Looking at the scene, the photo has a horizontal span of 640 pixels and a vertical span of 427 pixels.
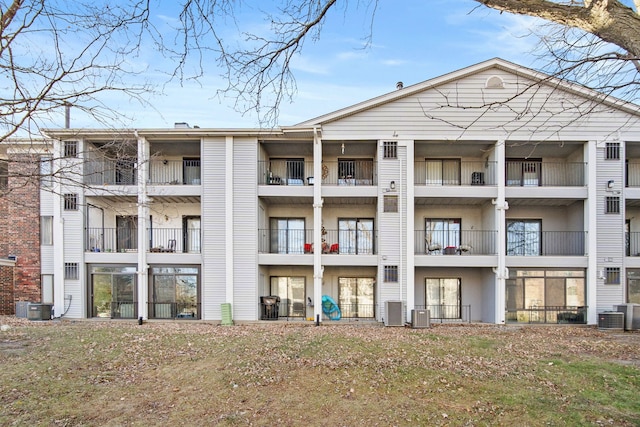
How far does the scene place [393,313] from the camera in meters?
14.9

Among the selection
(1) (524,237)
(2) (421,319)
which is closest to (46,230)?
(2) (421,319)

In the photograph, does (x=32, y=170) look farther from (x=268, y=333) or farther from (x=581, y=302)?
(x=581, y=302)

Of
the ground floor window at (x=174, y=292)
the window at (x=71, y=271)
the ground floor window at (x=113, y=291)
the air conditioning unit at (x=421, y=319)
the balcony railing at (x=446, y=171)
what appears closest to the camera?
the air conditioning unit at (x=421, y=319)

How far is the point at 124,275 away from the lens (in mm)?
16109

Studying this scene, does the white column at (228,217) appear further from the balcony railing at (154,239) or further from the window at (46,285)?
the window at (46,285)

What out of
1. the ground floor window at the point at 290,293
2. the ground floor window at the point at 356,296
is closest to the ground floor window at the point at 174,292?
the ground floor window at the point at 290,293

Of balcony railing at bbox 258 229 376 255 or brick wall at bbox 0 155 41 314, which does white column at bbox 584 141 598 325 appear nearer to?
balcony railing at bbox 258 229 376 255

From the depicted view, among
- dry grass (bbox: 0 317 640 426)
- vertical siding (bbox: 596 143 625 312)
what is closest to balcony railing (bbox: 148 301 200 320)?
dry grass (bbox: 0 317 640 426)

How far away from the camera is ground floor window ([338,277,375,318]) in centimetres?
1688

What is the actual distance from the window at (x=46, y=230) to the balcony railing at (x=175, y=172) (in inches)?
193

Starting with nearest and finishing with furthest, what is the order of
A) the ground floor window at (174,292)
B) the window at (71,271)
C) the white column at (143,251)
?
the white column at (143,251) < the window at (71,271) < the ground floor window at (174,292)

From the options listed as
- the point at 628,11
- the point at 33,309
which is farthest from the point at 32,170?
the point at 33,309

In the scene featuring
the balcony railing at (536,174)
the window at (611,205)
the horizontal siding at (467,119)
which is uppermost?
the horizontal siding at (467,119)

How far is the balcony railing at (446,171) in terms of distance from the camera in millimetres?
16984
